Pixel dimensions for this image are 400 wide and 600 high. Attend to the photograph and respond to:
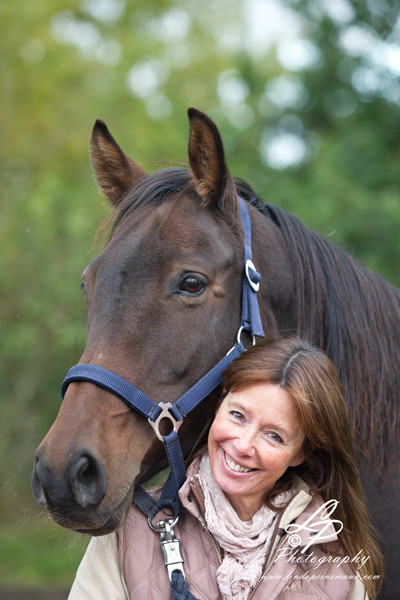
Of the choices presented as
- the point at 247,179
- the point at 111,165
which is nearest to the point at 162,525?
the point at 111,165

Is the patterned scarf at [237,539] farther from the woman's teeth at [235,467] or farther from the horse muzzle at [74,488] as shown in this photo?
the horse muzzle at [74,488]

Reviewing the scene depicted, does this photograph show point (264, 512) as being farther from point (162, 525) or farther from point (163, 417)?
point (163, 417)

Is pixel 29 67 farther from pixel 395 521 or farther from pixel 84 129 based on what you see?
pixel 395 521

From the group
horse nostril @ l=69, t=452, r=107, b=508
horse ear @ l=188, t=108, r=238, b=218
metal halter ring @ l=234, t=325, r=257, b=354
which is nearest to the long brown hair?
metal halter ring @ l=234, t=325, r=257, b=354

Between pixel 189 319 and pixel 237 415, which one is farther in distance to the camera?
pixel 189 319

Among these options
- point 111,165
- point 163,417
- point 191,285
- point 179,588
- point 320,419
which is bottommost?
point 179,588

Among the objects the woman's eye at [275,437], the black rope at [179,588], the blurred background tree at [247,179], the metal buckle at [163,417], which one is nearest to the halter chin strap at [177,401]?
the metal buckle at [163,417]

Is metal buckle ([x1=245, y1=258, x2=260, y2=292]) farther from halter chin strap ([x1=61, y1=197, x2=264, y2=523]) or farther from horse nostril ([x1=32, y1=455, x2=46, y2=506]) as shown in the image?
horse nostril ([x1=32, y1=455, x2=46, y2=506])

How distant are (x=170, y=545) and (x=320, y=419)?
25.3 inches

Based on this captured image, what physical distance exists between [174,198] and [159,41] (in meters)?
16.3

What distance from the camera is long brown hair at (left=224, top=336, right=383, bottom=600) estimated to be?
2.24 metres

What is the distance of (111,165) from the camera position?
3.07 m

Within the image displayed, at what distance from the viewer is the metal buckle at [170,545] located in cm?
209

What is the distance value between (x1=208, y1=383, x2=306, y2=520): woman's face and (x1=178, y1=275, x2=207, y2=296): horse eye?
0.43 metres
